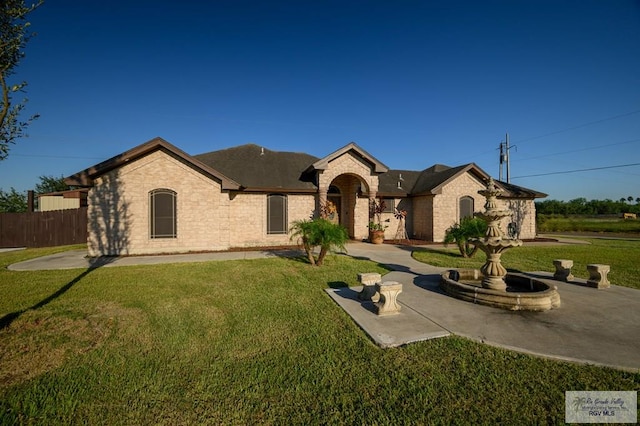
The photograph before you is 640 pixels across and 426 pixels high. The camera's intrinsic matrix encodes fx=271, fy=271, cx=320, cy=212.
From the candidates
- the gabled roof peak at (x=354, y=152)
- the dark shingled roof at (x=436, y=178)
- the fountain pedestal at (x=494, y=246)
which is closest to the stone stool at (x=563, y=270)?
the fountain pedestal at (x=494, y=246)

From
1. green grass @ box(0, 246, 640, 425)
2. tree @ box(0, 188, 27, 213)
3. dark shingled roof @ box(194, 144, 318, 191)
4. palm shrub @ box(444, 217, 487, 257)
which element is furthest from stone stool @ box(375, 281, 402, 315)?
tree @ box(0, 188, 27, 213)

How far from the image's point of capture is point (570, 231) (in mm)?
29734

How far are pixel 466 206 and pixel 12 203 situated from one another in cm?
4250

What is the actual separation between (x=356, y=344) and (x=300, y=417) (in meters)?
1.66

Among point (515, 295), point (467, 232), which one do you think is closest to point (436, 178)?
point (467, 232)

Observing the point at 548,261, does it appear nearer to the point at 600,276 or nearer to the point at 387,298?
the point at 600,276

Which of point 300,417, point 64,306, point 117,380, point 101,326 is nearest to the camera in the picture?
point 300,417

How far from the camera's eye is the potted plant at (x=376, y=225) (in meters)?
16.1

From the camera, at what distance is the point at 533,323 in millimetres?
4867

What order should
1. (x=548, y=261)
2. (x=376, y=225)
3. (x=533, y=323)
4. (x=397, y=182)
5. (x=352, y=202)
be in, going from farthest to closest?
(x=397, y=182), (x=352, y=202), (x=376, y=225), (x=548, y=261), (x=533, y=323)

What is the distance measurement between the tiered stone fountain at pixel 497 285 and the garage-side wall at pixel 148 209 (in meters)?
11.0

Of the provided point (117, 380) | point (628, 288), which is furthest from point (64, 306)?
point (628, 288)

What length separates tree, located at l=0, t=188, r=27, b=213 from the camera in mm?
26986

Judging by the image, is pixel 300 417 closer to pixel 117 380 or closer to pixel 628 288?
pixel 117 380
